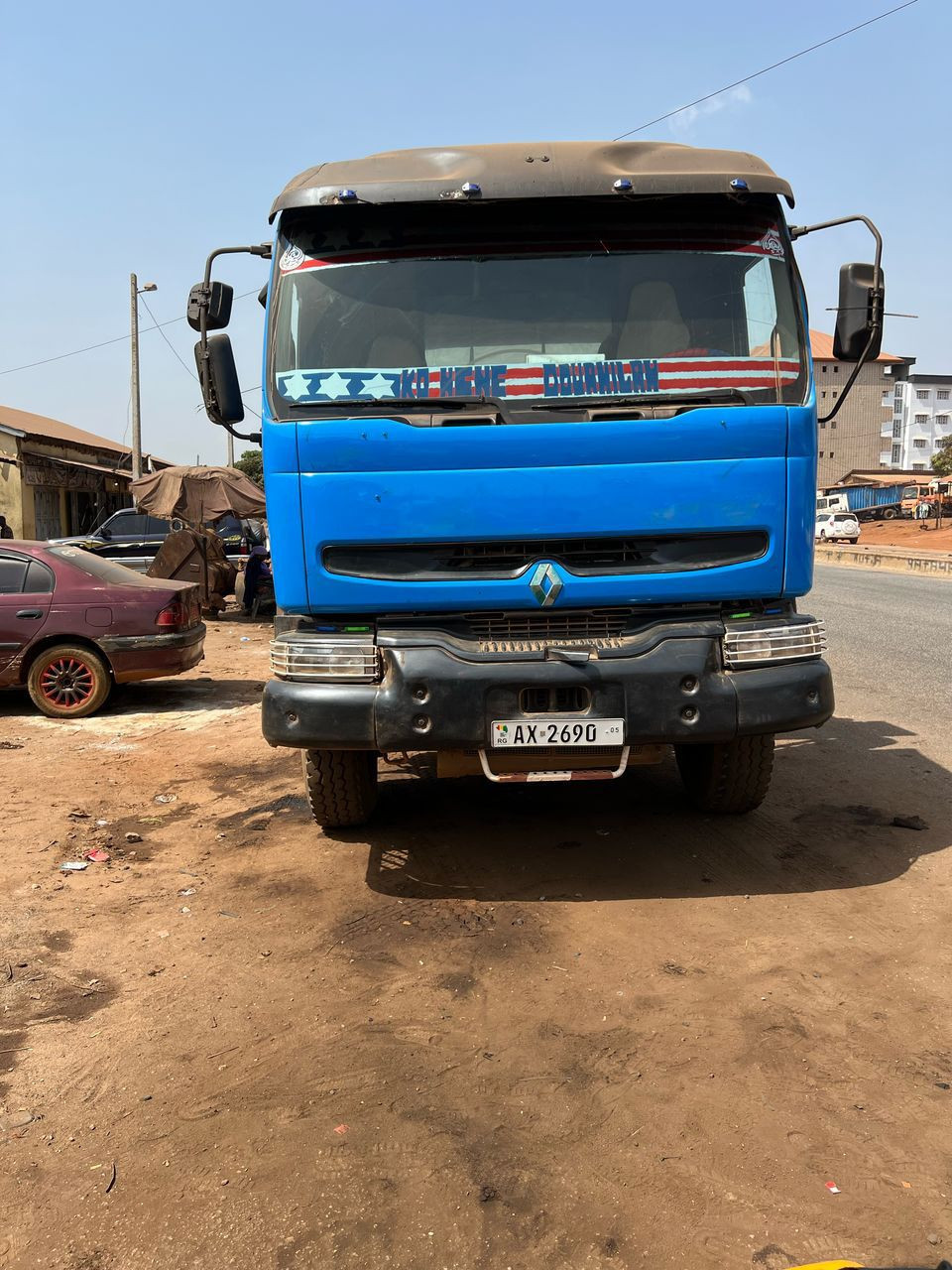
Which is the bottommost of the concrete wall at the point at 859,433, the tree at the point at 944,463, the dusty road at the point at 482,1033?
the dusty road at the point at 482,1033

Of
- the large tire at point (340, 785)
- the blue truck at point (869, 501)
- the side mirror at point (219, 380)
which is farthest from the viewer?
the blue truck at point (869, 501)

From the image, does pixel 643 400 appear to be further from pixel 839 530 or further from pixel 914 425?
pixel 914 425

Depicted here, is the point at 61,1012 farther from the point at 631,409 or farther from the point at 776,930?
the point at 631,409

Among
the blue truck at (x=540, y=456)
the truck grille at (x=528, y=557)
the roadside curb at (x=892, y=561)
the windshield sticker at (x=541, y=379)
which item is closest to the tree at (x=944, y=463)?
the roadside curb at (x=892, y=561)

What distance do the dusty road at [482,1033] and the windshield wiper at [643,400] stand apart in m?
2.02

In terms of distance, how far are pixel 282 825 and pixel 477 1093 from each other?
279 cm

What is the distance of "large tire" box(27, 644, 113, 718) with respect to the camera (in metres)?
8.35

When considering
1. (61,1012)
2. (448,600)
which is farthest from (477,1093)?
(448,600)

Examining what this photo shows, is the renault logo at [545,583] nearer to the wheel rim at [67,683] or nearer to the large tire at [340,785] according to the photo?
the large tire at [340,785]

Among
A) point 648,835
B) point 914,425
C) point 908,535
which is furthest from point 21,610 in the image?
point 914,425

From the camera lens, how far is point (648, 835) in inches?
196

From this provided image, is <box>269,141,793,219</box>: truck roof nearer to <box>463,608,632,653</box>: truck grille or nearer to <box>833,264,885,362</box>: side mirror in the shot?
<box>833,264,885,362</box>: side mirror

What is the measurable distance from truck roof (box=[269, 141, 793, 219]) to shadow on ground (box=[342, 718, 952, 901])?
113 inches

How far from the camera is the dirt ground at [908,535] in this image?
1628 inches
